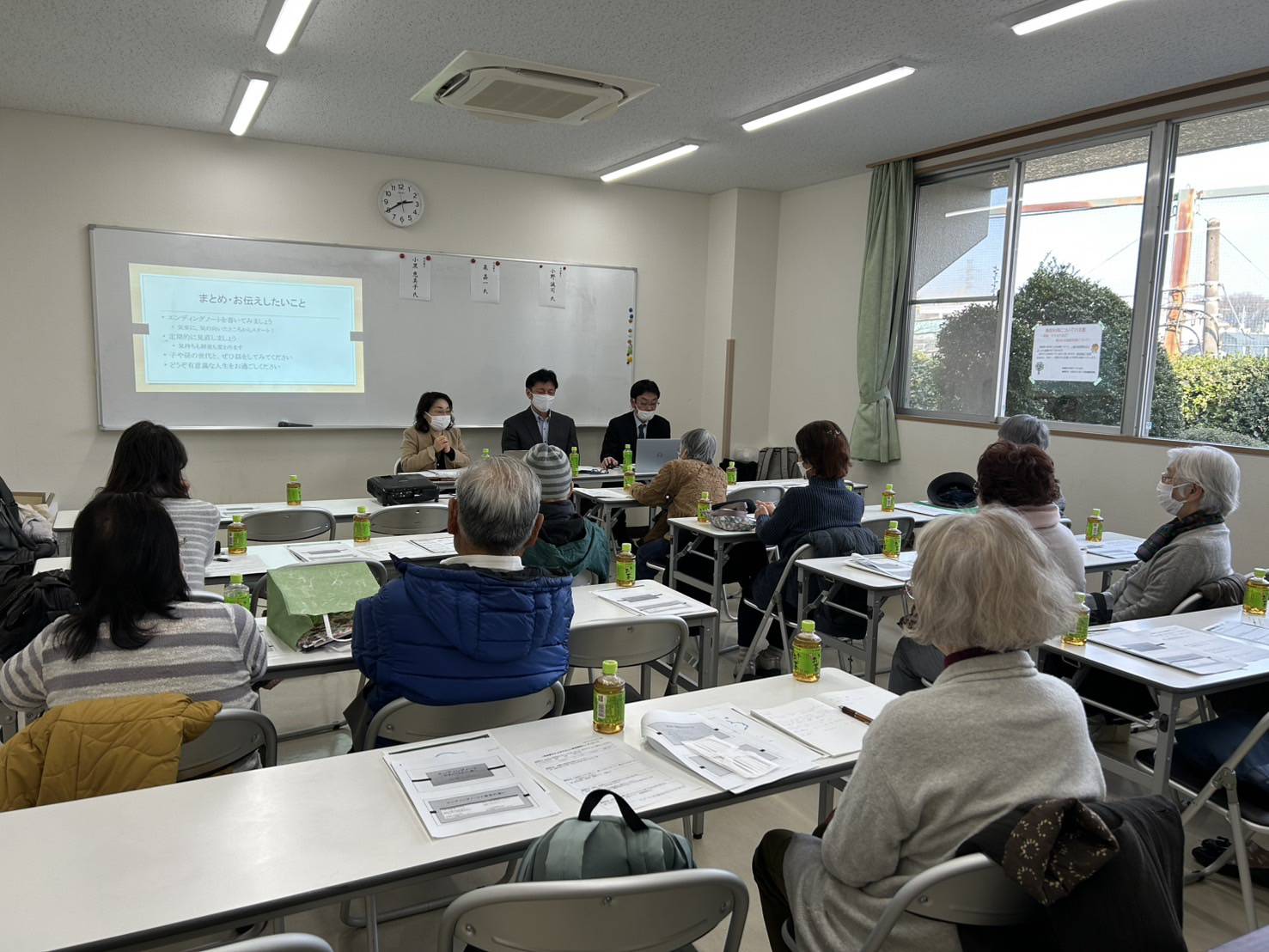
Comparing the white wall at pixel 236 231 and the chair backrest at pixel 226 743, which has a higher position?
the white wall at pixel 236 231

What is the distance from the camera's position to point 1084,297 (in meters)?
5.38

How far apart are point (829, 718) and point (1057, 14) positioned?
3.32 m

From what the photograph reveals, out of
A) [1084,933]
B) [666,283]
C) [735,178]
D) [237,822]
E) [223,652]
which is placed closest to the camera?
[1084,933]

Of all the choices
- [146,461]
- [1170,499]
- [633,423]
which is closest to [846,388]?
[633,423]

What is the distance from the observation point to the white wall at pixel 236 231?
5516 mm

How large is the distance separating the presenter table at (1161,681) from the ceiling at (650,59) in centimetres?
273

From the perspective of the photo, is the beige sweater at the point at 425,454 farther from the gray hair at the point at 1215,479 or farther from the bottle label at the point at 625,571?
the gray hair at the point at 1215,479

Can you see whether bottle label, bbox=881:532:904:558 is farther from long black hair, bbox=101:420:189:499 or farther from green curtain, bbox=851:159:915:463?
green curtain, bbox=851:159:915:463

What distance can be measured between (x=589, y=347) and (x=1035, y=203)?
11.7 ft

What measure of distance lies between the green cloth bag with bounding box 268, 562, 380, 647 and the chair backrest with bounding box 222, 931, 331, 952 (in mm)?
1468

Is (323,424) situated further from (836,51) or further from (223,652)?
(223,652)

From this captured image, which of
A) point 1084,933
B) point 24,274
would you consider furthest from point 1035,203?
point 24,274

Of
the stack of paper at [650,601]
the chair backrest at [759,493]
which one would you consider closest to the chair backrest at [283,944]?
the stack of paper at [650,601]

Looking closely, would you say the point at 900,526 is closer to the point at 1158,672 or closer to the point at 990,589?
the point at 1158,672
